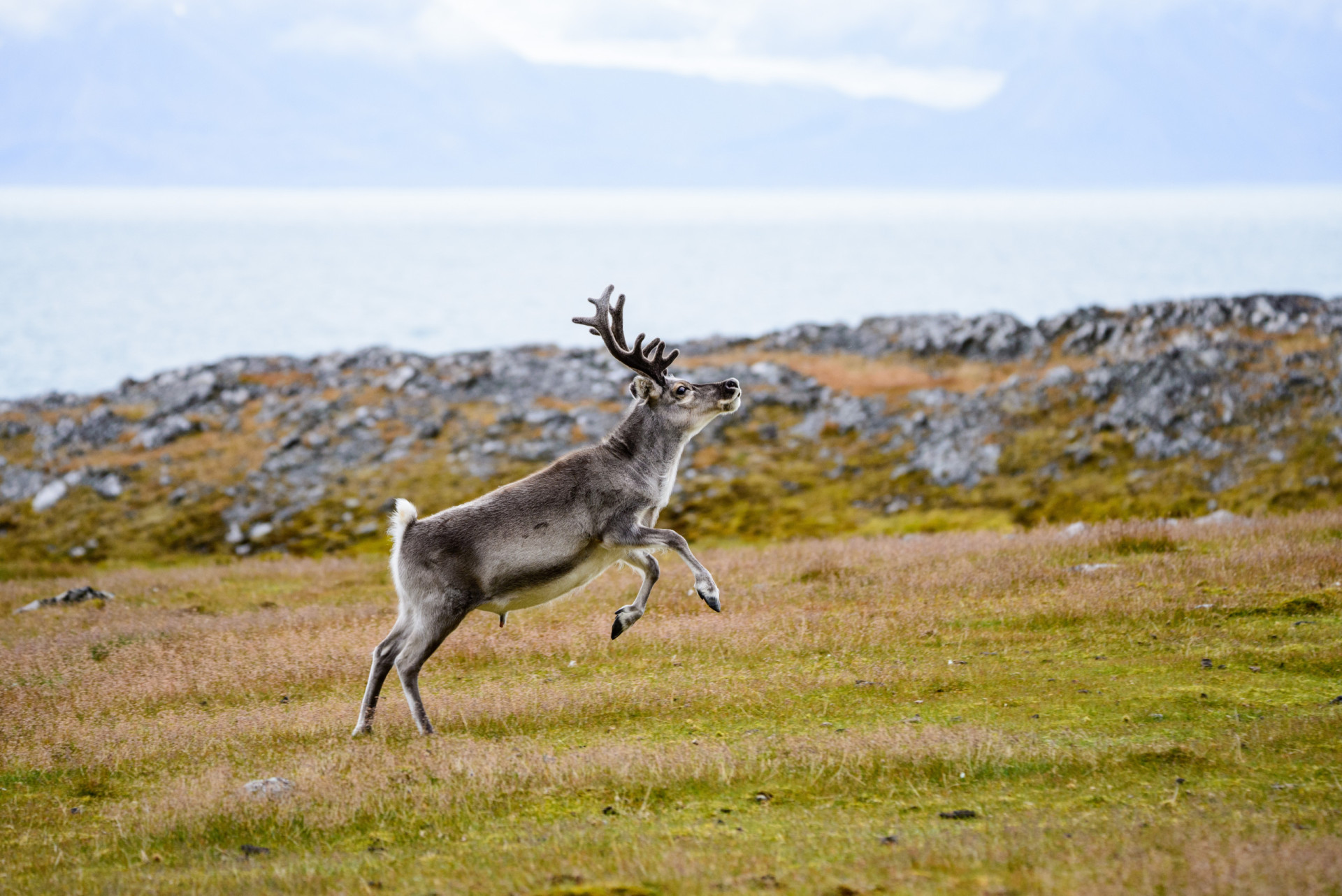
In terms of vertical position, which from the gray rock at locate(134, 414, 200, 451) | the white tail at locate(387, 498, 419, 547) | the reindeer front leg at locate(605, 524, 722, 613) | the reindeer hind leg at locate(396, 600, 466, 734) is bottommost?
the gray rock at locate(134, 414, 200, 451)

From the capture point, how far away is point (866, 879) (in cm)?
747

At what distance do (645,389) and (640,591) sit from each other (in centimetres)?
247

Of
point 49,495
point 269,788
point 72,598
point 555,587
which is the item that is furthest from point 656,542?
point 49,495

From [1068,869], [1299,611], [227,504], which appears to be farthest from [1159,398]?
[1068,869]

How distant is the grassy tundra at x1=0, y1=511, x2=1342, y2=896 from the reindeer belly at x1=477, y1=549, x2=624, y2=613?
1.28 metres

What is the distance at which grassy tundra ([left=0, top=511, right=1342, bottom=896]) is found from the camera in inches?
316

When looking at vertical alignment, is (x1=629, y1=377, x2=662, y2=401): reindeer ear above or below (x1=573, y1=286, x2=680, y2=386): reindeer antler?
below

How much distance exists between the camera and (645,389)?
1345 cm

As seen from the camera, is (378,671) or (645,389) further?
(645,389)

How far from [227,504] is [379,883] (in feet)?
122

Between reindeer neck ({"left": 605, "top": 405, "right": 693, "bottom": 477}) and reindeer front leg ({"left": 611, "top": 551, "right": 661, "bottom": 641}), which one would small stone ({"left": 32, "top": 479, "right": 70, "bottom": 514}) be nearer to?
reindeer neck ({"left": 605, "top": 405, "right": 693, "bottom": 477})

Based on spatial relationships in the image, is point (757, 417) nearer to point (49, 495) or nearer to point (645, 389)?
point (49, 495)

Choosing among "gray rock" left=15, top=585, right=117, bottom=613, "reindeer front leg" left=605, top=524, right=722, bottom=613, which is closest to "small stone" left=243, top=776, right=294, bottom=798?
"reindeer front leg" left=605, top=524, right=722, bottom=613

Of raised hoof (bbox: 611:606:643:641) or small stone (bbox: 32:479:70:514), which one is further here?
small stone (bbox: 32:479:70:514)
